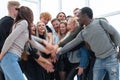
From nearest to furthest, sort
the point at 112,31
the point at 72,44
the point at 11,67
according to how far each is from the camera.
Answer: the point at 11,67 < the point at 112,31 < the point at 72,44

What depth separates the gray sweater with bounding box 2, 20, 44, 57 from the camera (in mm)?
2674

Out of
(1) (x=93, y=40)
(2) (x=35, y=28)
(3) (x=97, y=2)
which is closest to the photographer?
(1) (x=93, y=40)

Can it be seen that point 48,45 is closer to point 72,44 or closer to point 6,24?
point 72,44

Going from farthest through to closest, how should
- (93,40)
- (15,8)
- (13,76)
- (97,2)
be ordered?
(97,2) → (93,40) → (15,8) → (13,76)

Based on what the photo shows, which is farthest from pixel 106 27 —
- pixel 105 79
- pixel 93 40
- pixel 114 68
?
pixel 105 79

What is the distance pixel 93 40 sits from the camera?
3.26 metres

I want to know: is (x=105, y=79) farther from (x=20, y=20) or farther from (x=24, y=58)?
(x=20, y=20)

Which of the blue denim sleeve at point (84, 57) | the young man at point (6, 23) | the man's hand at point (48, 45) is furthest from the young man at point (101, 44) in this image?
the young man at point (6, 23)

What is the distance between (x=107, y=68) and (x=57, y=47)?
0.88 meters

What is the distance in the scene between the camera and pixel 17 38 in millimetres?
2736

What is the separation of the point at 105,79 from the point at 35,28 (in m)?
1.32

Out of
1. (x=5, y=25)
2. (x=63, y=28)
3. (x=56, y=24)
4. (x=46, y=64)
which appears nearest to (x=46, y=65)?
(x=46, y=64)

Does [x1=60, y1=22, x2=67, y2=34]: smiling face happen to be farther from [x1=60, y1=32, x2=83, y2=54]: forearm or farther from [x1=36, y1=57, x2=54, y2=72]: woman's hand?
[x1=36, y1=57, x2=54, y2=72]: woman's hand

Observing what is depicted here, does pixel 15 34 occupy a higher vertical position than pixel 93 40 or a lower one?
higher
